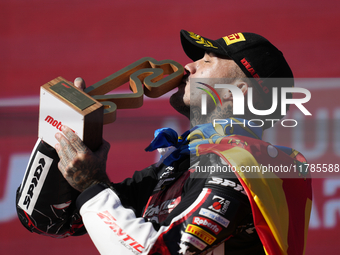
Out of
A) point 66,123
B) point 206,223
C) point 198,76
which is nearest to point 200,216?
point 206,223

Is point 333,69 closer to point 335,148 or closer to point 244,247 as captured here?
point 335,148

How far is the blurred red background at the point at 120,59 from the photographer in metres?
2.29

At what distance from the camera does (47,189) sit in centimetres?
125

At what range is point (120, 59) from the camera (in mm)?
2795

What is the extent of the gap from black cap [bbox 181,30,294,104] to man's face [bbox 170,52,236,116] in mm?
34

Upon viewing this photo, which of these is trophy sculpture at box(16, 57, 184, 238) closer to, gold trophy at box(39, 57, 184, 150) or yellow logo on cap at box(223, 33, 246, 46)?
gold trophy at box(39, 57, 184, 150)

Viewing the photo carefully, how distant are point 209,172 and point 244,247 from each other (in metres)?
0.25

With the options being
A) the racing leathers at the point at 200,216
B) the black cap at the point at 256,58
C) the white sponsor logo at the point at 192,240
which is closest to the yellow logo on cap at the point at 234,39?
the black cap at the point at 256,58

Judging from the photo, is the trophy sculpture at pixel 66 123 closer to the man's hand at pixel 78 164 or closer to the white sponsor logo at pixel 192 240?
the man's hand at pixel 78 164

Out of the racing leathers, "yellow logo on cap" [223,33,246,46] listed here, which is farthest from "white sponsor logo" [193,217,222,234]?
"yellow logo on cap" [223,33,246,46]

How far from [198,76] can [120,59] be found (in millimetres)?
1541

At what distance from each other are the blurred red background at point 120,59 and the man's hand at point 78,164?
0.97 meters

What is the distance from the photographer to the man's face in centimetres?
136

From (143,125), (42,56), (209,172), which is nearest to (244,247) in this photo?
(209,172)
